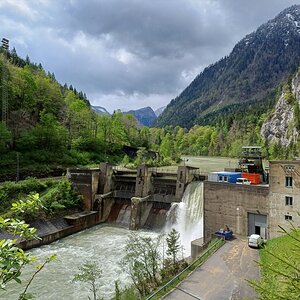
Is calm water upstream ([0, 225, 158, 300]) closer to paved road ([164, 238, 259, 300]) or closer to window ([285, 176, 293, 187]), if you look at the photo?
paved road ([164, 238, 259, 300])

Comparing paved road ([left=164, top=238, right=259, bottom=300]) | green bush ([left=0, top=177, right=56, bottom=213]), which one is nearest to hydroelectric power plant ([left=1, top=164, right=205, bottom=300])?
green bush ([left=0, top=177, right=56, bottom=213])

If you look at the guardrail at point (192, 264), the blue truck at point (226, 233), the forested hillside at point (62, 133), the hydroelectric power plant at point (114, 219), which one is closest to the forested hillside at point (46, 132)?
the forested hillside at point (62, 133)

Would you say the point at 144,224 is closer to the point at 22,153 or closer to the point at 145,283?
the point at 145,283

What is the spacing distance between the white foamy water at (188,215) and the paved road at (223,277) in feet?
25.6

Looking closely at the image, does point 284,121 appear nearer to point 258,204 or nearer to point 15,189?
point 258,204

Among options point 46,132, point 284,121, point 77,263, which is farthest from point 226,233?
point 284,121

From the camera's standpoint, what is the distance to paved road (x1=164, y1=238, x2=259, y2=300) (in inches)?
550

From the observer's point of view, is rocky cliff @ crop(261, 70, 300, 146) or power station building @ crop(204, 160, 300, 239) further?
rocky cliff @ crop(261, 70, 300, 146)

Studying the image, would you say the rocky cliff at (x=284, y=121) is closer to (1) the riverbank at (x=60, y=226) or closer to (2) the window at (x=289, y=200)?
(1) the riverbank at (x=60, y=226)

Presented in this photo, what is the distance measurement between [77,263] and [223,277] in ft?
38.4

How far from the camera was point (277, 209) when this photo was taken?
2125cm

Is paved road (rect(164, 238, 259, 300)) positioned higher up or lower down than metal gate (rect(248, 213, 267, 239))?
lower down

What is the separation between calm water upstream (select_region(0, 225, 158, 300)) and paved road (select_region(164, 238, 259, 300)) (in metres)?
5.31

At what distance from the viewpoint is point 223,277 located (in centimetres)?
1577
